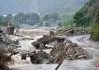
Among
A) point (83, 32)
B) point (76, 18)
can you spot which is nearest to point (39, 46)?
point (83, 32)

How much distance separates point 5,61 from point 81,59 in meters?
6.84

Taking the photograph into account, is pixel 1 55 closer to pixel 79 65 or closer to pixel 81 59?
pixel 79 65

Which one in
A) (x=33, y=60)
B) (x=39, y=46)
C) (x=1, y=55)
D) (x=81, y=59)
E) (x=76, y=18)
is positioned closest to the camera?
(x=1, y=55)

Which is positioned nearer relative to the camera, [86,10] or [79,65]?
[79,65]

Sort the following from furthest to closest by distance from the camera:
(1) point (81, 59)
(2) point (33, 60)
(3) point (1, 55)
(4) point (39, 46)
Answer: (4) point (39, 46), (2) point (33, 60), (1) point (81, 59), (3) point (1, 55)

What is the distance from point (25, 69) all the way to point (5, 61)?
158 cm

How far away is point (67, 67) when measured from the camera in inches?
1016

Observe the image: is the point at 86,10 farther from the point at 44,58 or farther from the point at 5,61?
the point at 5,61

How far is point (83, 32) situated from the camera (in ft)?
303

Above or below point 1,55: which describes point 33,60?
below

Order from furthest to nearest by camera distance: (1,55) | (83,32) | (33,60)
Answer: (83,32), (33,60), (1,55)

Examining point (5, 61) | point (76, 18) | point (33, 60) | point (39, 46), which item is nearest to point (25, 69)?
point (5, 61)

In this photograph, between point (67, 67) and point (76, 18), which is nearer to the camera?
point (67, 67)

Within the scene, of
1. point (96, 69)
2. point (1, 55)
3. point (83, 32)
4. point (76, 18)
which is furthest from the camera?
point (76, 18)
